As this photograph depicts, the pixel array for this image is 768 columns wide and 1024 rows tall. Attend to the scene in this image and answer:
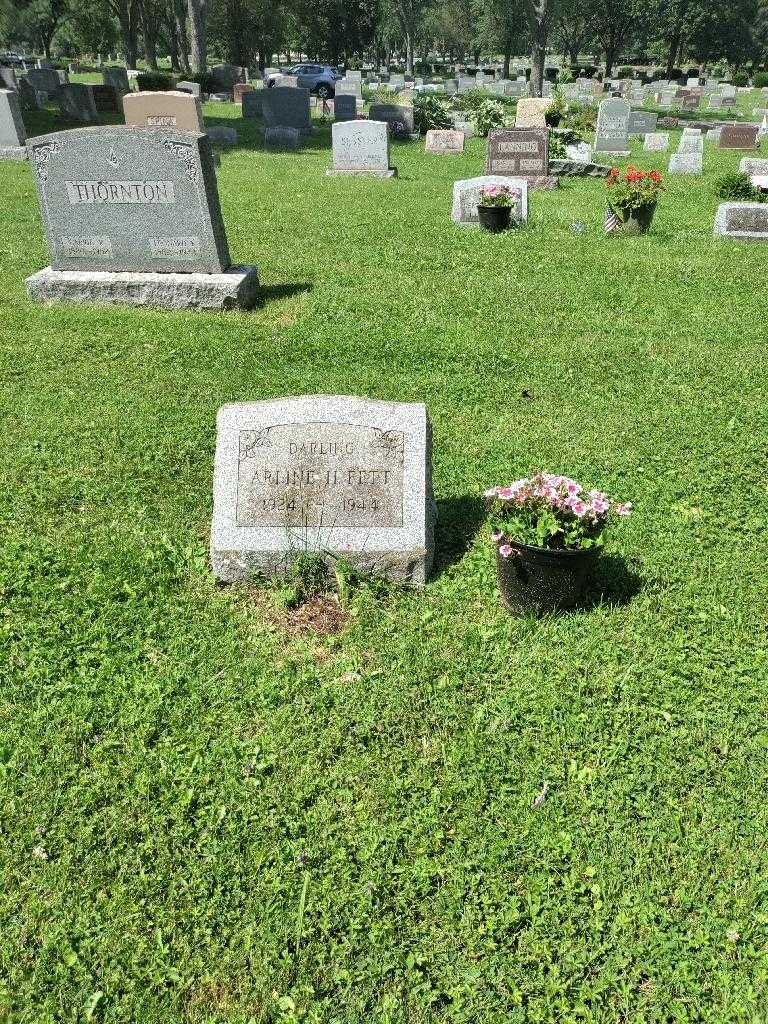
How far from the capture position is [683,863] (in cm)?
274

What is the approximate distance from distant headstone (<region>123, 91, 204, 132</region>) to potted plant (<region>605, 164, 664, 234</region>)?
10763 millimetres

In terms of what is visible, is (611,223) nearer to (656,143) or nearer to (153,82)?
(656,143)

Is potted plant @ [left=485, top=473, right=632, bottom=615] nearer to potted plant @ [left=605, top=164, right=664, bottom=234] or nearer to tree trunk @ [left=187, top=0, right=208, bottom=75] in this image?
potted plant @ [left=605, top=164, right=664, bottom=234]

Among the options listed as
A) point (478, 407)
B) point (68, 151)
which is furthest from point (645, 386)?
point (68, 151)

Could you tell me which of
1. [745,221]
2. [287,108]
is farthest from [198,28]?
[745,221]

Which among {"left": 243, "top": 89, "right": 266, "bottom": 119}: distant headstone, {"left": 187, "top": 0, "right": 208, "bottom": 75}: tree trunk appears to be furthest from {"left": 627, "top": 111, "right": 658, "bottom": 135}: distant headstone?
{"left": 187, "top": 0, "right": 208, "bottom": 75}: tree trunk

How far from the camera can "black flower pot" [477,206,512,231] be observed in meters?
11.5

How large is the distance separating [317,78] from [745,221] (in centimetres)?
3541

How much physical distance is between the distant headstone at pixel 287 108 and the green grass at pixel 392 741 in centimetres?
1869

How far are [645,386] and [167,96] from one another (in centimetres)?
1569

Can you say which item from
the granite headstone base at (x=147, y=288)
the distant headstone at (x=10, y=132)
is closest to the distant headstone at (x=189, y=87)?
the distant headstone at (x=10, y=132)

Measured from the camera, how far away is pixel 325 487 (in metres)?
4.01

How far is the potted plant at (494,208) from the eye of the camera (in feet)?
37.6

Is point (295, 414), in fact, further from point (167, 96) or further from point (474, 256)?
point (167, 96)
